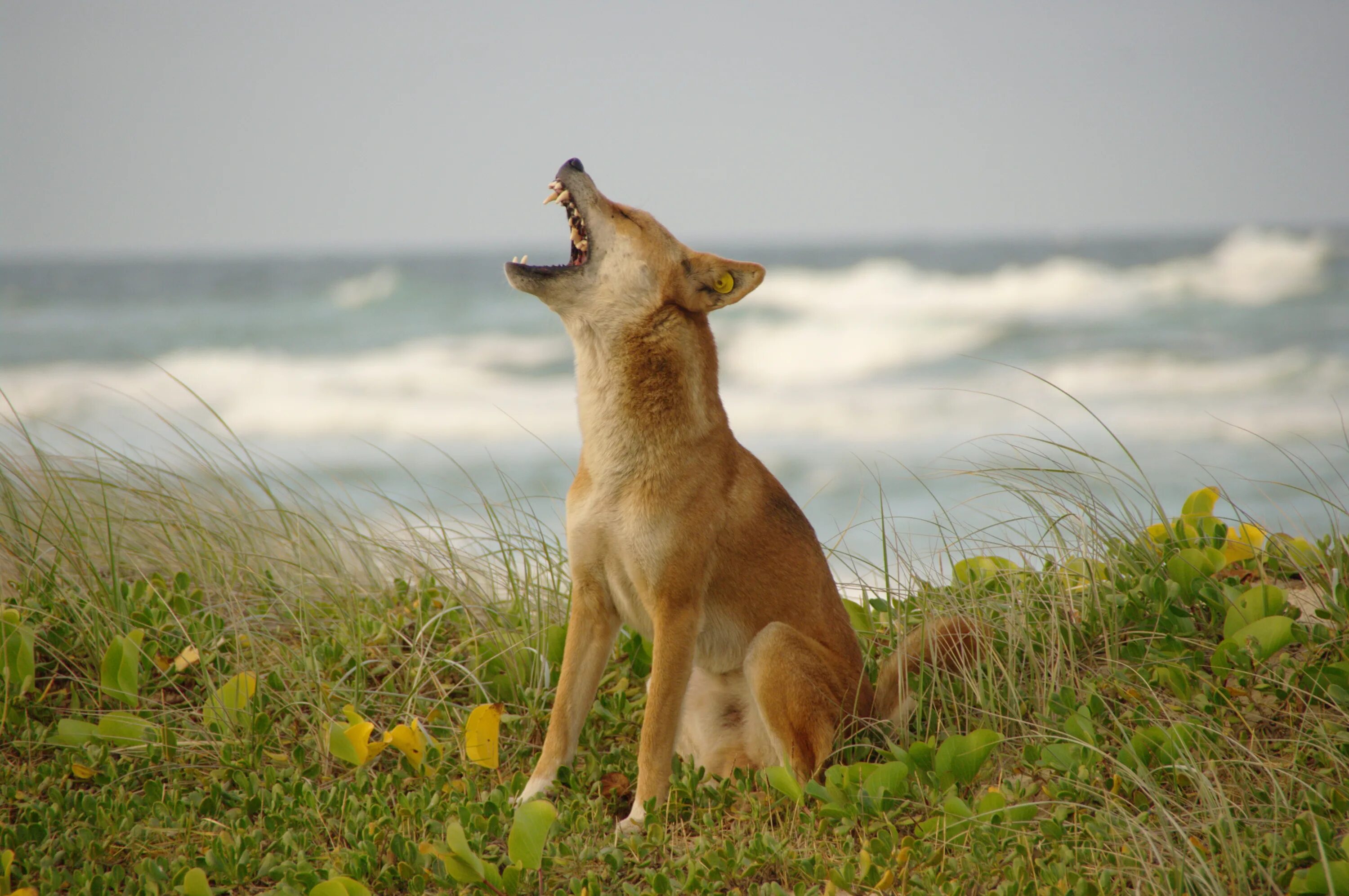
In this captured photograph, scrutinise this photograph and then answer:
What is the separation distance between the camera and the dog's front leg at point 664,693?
3633 millimetres

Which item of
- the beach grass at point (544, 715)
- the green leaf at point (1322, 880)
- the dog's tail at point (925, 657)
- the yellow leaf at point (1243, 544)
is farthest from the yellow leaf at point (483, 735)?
the yellow leaf at point (1243, 544)

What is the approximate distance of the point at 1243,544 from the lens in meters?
4.79

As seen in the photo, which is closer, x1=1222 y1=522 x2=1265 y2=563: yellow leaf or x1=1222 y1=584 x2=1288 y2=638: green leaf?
x1=1222 y1=584 x2=1288 y2=638: green leaf

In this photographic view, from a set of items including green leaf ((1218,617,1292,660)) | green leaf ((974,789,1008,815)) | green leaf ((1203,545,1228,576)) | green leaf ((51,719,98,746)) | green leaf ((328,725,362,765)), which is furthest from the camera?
green leaf ((1203,545,1228,576))

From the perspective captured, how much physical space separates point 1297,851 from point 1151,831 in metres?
0.42

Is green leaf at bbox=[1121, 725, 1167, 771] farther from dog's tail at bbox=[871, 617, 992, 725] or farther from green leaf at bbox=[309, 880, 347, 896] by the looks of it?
green leaf at bbox=[309, 880, 347, 896]

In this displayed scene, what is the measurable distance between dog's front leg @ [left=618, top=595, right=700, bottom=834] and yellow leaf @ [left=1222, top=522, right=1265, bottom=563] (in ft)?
8.61

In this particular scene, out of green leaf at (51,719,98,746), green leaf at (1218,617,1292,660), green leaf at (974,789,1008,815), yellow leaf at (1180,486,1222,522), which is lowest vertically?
green leaf at (51,719,98,746)

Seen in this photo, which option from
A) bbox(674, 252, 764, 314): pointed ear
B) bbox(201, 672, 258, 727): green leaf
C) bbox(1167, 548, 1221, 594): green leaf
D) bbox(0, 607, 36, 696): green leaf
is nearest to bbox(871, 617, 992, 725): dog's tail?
bbox(1167, 548, 1221, 594): green leaf

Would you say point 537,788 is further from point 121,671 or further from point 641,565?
point 121,671

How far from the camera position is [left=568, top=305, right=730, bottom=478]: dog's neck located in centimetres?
375

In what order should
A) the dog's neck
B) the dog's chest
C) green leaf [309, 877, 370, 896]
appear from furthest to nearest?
the dog's neck
the dog's chest
green leaf [309, 877, 370, 896]

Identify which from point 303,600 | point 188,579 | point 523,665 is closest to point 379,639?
point 303,600

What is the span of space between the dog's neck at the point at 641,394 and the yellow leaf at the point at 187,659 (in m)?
2.23
